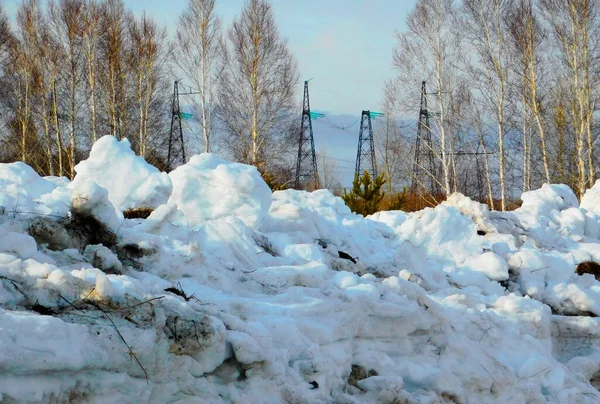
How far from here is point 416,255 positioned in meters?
6.53

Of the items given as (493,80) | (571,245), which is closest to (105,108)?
(493,80)

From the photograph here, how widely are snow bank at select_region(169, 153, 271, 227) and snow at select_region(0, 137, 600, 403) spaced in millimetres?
16

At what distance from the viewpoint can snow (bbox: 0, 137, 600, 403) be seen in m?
2.86

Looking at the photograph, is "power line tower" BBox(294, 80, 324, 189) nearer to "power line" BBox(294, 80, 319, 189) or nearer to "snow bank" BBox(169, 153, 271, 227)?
"power line" BBox(294, 80, 319, 189)

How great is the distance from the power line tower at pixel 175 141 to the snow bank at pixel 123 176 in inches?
648

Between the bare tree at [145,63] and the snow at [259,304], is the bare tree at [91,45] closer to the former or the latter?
the bare tree at [145,63]

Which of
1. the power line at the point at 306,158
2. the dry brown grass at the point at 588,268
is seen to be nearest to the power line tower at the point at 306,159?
the power line at the point at 306,158

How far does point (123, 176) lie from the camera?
729 cm

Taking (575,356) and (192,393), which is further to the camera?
(575,356)

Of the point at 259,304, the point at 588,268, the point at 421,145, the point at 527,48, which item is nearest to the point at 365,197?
the point at 588,268

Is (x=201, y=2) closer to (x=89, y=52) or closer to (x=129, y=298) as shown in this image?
(x=89, y=52)

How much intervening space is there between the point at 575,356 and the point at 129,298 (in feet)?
13.3

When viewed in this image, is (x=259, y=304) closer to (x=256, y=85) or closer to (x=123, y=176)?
(x=123, y=176)

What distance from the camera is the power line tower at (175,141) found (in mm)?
24119
